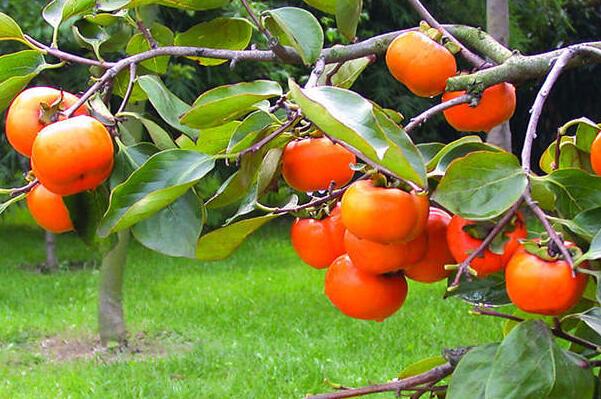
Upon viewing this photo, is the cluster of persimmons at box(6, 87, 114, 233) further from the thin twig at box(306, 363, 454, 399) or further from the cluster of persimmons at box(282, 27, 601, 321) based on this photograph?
the thin twig at box(306, 363, 454, 399)

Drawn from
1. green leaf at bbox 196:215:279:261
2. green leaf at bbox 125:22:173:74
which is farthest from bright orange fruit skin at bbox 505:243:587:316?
green leaf at bbox 125:22:173:74

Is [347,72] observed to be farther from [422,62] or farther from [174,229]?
[174,229]

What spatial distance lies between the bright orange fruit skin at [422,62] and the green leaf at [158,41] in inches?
9.9

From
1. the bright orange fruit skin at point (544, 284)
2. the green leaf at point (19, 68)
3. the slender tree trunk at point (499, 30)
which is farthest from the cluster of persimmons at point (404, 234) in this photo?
the slender tree trunk at point (499, 30)

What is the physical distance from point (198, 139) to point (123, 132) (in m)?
0.07

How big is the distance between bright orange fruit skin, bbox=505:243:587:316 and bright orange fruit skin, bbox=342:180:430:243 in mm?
73

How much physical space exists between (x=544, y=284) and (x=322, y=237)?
20cm

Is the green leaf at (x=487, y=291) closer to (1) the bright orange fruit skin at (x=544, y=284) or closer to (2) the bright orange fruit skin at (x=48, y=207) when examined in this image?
(1) the bright orange fruit skin at (x=544, y=284)

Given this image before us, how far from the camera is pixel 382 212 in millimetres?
525

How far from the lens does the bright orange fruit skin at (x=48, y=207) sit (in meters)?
0.66

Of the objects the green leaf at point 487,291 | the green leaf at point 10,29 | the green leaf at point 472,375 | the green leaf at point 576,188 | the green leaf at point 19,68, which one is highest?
the green leaf at point 10,29

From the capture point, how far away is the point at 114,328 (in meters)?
4.25

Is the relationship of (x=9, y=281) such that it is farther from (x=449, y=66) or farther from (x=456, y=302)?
(x=449, y=66)

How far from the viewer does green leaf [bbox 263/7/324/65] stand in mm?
646
